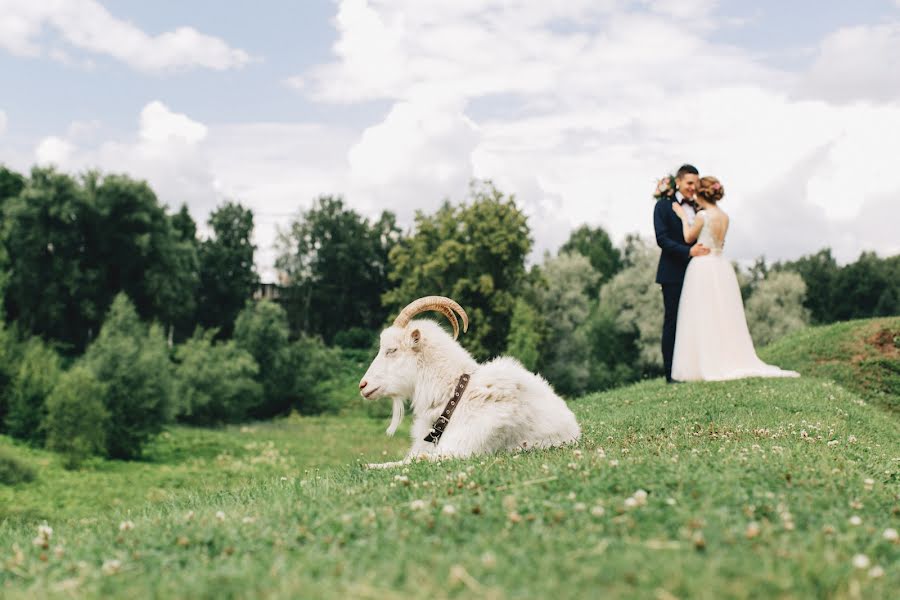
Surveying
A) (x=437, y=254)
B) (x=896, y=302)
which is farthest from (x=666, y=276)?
(x=896, y=302)

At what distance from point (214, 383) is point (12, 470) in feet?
84.4

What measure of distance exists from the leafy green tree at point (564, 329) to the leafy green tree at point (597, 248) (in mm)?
60857

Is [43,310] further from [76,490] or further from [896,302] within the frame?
[896,302]

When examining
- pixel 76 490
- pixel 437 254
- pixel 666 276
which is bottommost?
pixel 76 490

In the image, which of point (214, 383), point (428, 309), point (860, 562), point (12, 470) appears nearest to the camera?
point (860, 562)

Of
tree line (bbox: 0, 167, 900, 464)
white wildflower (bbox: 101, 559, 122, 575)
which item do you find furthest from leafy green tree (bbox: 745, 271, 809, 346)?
white wildflower (bbox: 101, 559, 122, 575)

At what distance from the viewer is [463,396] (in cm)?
1024

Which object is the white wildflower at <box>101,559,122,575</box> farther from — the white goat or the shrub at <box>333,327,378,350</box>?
the shrub at <box>333,327,378,350</box>

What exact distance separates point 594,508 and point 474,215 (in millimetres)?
60137

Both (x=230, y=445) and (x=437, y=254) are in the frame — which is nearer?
(x=230, y=445)

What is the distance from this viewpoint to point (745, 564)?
445cm

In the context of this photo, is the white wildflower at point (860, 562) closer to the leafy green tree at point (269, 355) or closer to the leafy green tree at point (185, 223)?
the leafy green tree at point (269, 355)

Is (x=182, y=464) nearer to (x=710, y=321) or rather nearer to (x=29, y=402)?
(x=29, y=402)

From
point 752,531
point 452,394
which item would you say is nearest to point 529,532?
point 752,531
